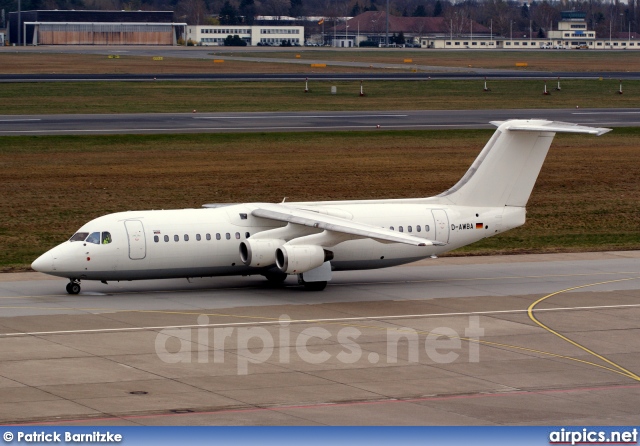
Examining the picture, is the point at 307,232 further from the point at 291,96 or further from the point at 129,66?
the point at 129,66

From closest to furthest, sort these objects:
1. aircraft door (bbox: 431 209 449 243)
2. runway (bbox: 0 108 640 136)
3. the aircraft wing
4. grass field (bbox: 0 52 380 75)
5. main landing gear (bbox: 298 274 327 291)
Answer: the aircraft wing → main landing gear (bbox: 298 274 327 291) → aircraft door (bbox: 431 209 449 243) → runway (bbox: 0 108 640 136) → grass field (bbox: 0 52 380 75)

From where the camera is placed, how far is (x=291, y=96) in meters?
96.3

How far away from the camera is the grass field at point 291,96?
87.8 m

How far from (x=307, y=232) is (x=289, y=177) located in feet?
74.6

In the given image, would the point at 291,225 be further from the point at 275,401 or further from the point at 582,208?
the point at 582,208

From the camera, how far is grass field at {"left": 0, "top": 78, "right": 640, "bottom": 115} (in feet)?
288

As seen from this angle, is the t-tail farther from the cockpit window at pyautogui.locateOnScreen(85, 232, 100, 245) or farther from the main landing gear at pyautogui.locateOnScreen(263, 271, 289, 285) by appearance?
the cockpit window at pyautogui.locateOnScreen(85, 232, 100, 245)

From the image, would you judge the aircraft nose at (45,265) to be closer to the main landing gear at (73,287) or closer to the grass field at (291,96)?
the main landing gear at (73,287)

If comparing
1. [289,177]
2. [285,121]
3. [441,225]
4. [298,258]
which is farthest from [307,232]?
[285,121]

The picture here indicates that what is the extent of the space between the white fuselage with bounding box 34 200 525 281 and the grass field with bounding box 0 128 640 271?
648cm

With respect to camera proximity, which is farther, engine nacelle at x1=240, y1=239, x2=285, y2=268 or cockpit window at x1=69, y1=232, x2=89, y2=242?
engine nacelle at x1=240, y1=239, x2=285, y2=268

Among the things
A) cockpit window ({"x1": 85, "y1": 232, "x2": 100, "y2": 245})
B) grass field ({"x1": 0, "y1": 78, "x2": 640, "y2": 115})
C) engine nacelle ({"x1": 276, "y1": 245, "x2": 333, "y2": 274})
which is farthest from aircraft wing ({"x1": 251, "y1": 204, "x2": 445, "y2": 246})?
grass field ({"x1": 0, "y1": 78, "x2": 640, "y2": 115})

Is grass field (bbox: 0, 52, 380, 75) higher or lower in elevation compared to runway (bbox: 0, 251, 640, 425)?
higher

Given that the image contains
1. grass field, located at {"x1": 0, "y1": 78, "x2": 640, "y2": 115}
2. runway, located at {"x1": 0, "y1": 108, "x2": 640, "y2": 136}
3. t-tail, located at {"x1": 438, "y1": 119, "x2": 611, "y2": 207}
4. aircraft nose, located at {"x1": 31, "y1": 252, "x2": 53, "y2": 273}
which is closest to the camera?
aircraft nose, located at {"x1": 31, "y1": 252, "x2": 53, "y2": 273}
